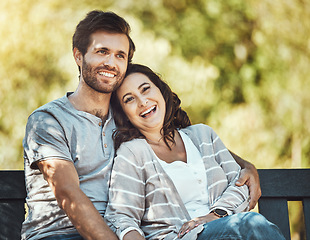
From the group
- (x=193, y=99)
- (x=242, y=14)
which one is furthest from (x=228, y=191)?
(x=242, y=14)

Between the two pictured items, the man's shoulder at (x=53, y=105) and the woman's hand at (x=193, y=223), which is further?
the man's shoulder at (x=53, y=105)

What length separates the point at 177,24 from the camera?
5730 millimetres

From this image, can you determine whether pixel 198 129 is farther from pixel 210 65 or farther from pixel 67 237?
pixel 210 65

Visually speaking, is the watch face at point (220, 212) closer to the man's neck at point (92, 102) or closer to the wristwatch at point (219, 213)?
the wristwatch at point (219, 213)

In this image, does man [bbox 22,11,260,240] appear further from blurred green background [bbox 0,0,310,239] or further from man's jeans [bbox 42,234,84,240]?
blurred green background [bbox 0,0,310,239]

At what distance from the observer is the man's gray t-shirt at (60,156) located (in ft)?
8.12

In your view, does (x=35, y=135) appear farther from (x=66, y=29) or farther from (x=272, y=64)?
(x=272, y=64)

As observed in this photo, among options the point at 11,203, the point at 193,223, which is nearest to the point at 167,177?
the point at 193,223

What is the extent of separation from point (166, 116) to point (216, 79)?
2641 millimetres

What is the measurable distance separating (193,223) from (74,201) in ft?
1.99

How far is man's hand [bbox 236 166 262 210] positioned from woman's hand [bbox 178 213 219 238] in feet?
1.05

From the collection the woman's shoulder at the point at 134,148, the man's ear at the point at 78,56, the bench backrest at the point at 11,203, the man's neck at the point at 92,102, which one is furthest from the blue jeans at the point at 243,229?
the man's ear at the point at 78,56

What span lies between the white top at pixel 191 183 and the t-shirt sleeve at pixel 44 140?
0.56 m

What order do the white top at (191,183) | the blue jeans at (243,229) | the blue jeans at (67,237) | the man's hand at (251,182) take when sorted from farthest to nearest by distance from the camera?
the man's hand at (251,182)
the white top at (191,183)
the blue jeans at (67,237)
the blue jeans at (243,229)
